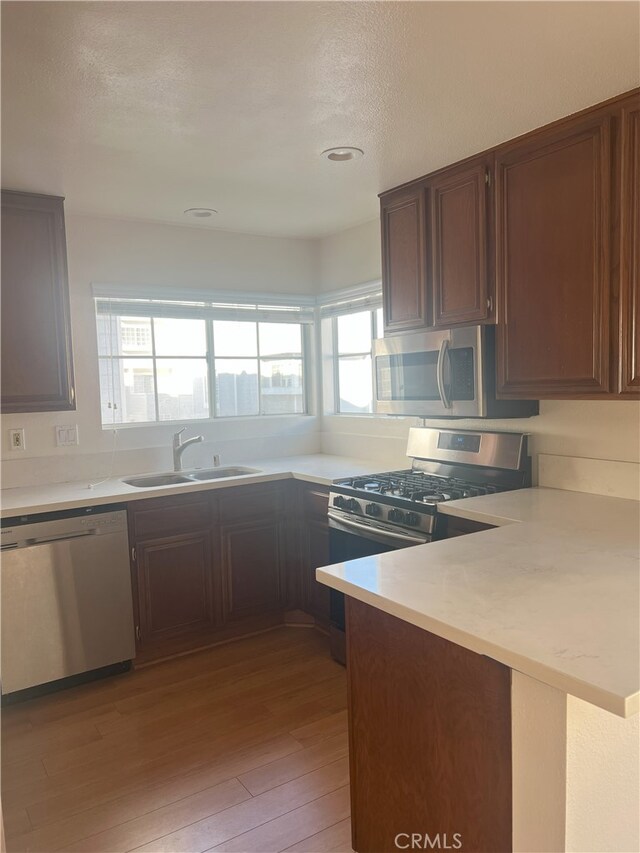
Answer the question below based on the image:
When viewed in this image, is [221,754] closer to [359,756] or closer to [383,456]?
[359,756]

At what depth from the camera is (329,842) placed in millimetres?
1857

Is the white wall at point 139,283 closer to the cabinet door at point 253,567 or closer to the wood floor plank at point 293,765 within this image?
the cabinet door at point 253,567

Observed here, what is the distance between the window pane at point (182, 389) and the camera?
367 cm

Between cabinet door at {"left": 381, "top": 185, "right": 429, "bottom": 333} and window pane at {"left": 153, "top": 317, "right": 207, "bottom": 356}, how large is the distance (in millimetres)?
1283

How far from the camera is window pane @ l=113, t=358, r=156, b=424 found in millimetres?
3512

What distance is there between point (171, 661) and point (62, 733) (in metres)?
0.69

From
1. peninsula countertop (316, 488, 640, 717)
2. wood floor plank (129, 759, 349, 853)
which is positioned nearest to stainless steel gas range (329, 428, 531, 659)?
peninsula countertop (316, 488, 640, 717)

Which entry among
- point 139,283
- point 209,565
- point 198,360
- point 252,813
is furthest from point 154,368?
point 252,813

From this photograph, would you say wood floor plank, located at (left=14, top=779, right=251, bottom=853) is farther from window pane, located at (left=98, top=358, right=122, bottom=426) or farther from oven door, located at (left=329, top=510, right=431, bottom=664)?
window pane, located at (left=98, top=358, right=122, bottom=426)

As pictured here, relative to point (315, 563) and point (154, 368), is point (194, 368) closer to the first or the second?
point (154, 368)

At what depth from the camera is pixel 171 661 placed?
3117 mm

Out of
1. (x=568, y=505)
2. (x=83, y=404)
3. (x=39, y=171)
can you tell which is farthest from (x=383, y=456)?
(x=39, y=171)

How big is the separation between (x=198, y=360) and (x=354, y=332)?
1.03 meters

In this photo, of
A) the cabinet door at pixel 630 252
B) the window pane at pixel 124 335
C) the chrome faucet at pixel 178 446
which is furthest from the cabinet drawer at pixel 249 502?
the cabinet door at pixel 630 252
